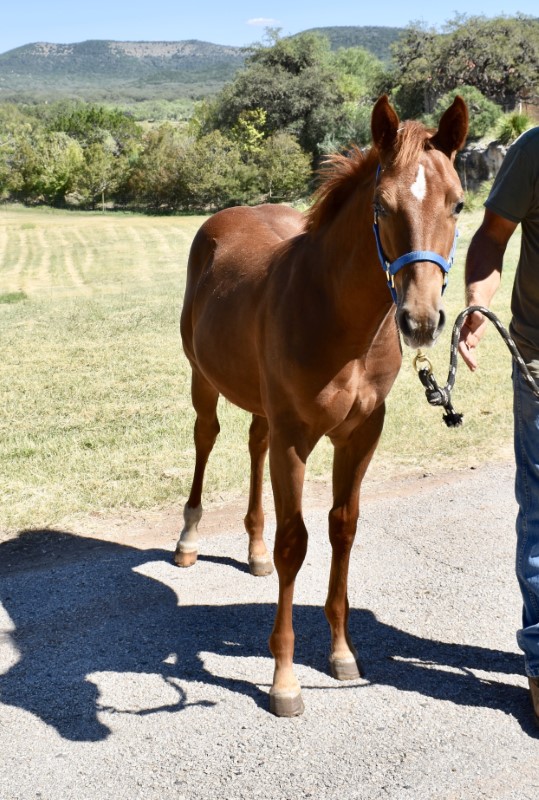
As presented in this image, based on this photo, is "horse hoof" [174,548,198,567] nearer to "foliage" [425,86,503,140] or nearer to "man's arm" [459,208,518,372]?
"man's arm" [459,208,518,372]

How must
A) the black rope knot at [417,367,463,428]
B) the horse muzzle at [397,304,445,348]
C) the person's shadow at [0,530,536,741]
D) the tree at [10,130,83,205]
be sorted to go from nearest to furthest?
the horse muzzle at [397,304,445,348]
the black rope knot at [417,367,463,428]
the person's shadow at [0,530,536,741]
the tree at [10,130,83,205]

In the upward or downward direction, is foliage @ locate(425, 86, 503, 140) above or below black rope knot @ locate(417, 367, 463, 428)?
above

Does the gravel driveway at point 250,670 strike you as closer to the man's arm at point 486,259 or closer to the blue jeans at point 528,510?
the blue jeans at point 528,510

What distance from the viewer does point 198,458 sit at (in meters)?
5.01

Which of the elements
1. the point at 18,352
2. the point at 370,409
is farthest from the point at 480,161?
the point at 370,409

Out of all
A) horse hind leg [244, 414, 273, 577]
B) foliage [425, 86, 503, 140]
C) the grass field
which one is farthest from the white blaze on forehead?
foliage [425, 86, 503, 140]

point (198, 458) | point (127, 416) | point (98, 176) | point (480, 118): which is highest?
point (480, 118)

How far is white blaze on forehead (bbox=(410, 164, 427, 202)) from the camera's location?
257 cm

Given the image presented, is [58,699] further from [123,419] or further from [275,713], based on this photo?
[123,419]

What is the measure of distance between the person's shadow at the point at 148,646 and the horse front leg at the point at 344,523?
112mm

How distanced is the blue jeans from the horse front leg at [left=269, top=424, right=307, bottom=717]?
90cm

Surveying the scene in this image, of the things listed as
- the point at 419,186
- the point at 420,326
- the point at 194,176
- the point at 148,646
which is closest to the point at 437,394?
the point at 420,326

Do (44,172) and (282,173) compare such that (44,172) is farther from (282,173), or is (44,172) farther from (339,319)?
(339,319)

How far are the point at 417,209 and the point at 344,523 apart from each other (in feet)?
5.49
